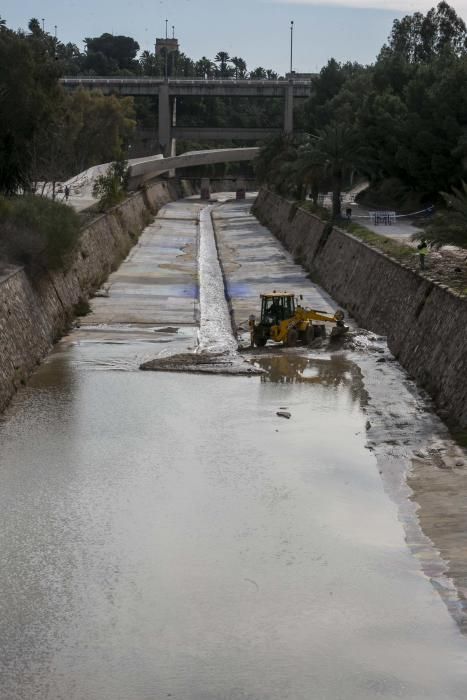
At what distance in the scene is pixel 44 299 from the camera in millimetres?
41781

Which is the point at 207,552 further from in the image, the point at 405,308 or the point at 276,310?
the point at 405,308

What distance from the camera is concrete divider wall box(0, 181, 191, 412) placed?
34281mm

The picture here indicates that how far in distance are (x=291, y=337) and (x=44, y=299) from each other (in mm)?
9402

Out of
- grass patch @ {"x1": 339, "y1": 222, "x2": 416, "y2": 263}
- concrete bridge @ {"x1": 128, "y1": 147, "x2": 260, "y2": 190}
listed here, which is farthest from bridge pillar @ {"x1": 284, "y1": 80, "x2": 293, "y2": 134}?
grass patch @ {"x1": 339, "y1": 222, "x2": 416, "y2": 263}

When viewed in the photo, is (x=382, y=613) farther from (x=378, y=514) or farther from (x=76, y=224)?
(x=76, y=224)

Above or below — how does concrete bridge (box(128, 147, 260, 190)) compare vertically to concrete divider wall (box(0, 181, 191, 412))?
above

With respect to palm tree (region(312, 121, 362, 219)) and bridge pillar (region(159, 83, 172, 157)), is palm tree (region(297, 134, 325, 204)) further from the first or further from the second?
bridge pillar (region(159, 83, 172, 157))

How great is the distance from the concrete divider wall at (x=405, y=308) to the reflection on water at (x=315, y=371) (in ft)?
5.75

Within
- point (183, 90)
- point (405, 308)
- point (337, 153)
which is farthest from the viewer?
point (183, 90)

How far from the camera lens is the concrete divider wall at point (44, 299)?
34.3 metres

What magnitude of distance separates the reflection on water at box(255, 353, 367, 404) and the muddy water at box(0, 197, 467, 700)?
0.61ft

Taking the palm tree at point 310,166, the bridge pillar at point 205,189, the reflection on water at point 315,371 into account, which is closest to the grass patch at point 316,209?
the palm tree at point 310,166

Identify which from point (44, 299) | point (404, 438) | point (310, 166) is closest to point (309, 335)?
point (44, 299)

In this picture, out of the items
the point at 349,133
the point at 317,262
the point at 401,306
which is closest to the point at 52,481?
the point at 401,306
